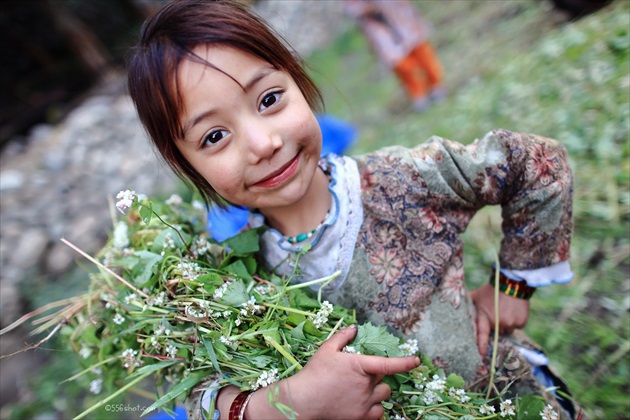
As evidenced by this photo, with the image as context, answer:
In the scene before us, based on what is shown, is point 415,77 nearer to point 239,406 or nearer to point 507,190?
point 507,190

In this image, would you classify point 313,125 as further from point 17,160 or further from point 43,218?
point 17,160

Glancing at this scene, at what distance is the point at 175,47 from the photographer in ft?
4.07

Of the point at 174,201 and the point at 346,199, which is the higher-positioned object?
the point at 174,201

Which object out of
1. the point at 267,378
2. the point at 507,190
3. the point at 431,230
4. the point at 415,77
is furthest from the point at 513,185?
the point at 415,77

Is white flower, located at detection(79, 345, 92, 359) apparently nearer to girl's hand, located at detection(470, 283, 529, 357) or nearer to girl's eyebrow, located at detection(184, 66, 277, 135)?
girl's eyebrow, located at detection(184, 66, 277, 135)

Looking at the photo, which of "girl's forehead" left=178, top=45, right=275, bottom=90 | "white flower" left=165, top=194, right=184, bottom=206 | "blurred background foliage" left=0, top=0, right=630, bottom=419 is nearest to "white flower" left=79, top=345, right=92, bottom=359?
"blurred background foliage" left=0, top=0, right=630, bottom=419

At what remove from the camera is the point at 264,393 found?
1.22 m

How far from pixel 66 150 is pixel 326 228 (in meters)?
5.74

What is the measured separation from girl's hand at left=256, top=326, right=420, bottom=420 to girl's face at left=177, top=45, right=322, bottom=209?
0.46 metres

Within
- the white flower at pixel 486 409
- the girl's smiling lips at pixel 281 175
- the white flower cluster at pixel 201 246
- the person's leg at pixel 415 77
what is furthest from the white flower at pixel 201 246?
the person's leg at pixel 415 77

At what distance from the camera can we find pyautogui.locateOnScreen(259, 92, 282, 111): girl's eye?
1.30 metres

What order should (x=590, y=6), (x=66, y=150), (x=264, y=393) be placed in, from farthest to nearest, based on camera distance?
1. (x=66, y=150)
2. (x=590, y=6)
3. (x=264, y=393)

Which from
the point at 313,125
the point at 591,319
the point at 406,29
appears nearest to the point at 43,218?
the point at 406,29

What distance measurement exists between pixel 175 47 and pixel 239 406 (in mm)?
939
